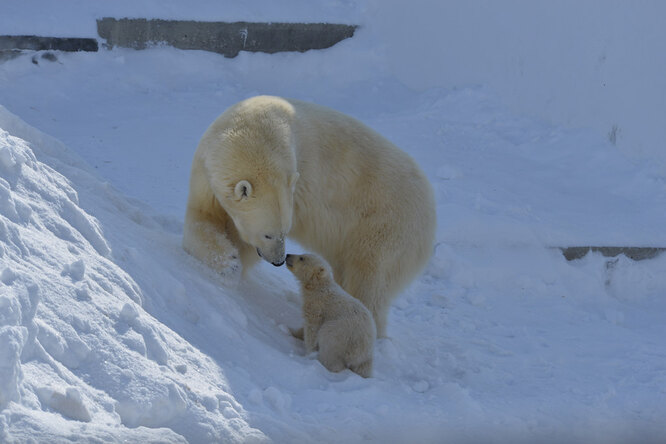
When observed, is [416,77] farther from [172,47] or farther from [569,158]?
[172,47]

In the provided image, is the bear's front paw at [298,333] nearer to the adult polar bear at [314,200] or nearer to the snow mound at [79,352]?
the adult polar bear at [314,200]

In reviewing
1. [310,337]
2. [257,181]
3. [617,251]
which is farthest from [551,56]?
[310,337]

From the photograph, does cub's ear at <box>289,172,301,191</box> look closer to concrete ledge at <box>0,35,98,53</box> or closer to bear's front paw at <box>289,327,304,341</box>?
bear's front paw at <box>289,327,304,341</box>

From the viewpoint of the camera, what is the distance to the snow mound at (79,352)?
2287 mm

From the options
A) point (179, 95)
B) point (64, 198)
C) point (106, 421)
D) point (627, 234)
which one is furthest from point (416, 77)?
point (106, 421)

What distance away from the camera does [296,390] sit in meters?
3.39

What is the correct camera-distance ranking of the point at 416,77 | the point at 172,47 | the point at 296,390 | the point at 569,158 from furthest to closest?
the point at 416,77
the point at 172,47
the point at 569,158
the point at 296,390

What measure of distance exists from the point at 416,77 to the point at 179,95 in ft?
8.61

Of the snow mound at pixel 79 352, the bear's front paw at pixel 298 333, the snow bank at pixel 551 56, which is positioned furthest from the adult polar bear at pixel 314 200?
the snow bank at pixel 551 56

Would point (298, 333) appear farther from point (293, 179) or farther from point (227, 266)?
point (293, 179)

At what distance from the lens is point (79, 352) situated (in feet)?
8.52

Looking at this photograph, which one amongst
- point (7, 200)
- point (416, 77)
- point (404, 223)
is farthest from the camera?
point (416, 77)

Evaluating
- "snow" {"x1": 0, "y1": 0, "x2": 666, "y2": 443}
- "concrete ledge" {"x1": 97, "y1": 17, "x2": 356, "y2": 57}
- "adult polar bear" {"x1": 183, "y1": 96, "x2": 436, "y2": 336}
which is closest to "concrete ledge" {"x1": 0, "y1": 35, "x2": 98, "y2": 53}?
"snow" {"x1": 0, "y1": 0, "x2": 666, "y2": 443}

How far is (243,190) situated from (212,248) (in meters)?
0.47
